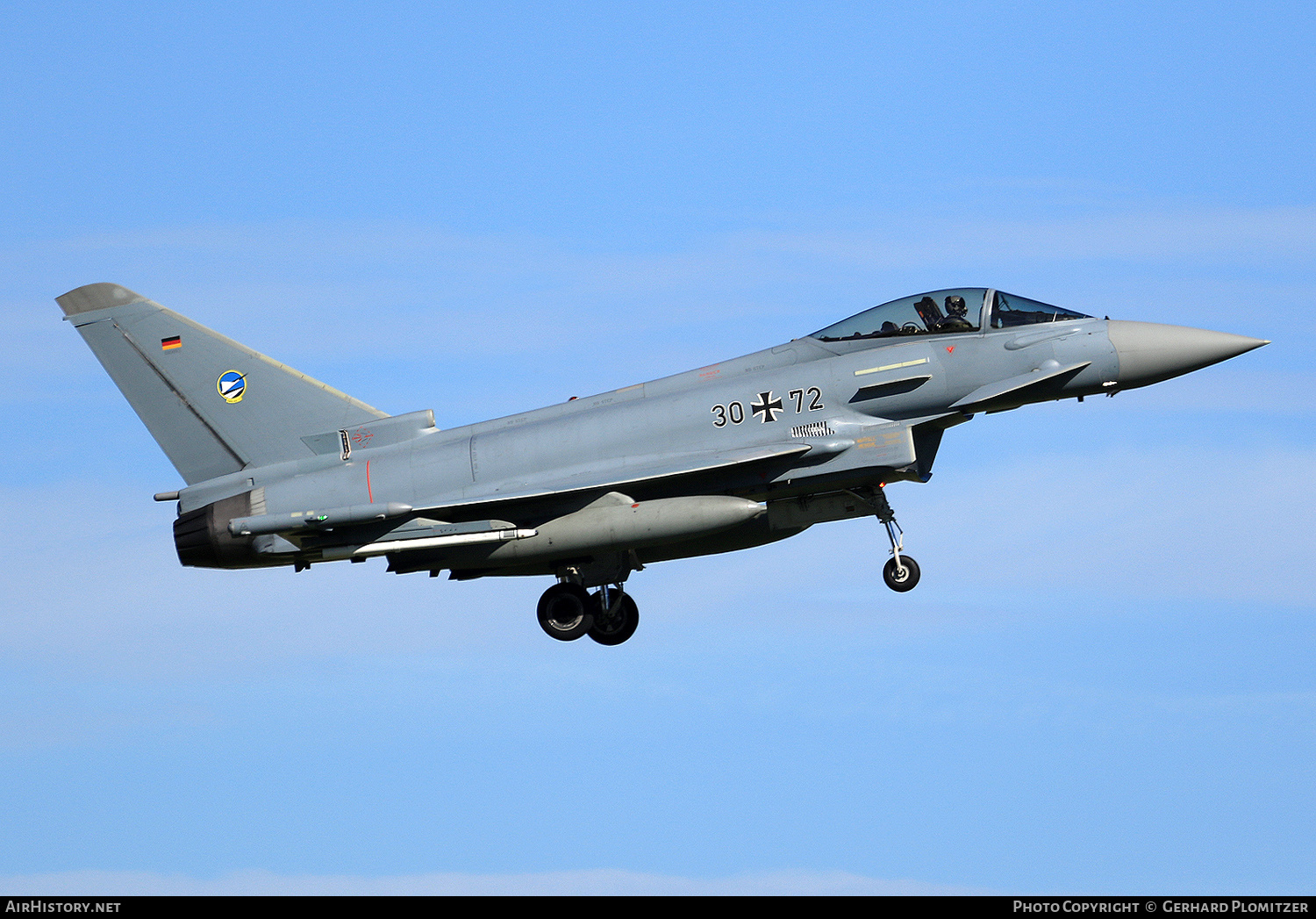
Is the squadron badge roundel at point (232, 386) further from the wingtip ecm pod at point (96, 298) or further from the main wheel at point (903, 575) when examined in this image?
the main wheel at point (903, 575)

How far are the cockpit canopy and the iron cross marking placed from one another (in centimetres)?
128

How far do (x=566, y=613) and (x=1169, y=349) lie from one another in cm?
914

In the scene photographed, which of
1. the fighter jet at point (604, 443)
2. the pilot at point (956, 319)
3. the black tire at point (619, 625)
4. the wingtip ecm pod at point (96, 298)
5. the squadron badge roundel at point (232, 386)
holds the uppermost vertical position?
the wingtip ecm pod at point (96, 298)

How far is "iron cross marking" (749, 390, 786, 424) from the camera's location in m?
20.9

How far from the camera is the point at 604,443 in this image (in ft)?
69.7

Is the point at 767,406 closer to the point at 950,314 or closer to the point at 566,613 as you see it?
the point at 950,314

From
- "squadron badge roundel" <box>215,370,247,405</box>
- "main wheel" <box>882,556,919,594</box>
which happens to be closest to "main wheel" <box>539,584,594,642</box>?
"main wheel" <box>882,556,919,594</box>

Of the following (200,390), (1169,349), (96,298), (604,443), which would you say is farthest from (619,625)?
(96,298)

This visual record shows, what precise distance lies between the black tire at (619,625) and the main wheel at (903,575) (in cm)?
408

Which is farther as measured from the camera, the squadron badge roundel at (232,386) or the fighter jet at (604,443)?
the squadron badge roundel at (232,386)

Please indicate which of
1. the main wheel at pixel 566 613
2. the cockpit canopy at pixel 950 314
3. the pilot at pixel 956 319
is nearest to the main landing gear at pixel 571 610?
the main wheel at pixel 566 613

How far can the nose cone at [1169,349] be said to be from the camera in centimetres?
Result: 2020
